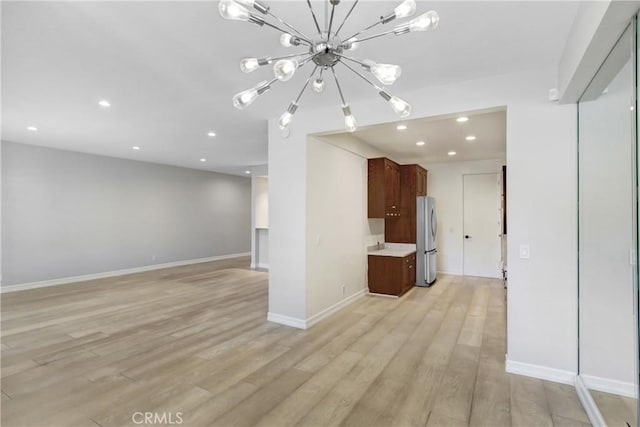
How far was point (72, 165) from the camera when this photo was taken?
646 centimetres

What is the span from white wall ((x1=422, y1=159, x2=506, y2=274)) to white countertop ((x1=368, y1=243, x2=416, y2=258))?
166cm

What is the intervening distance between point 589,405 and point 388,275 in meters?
3.33

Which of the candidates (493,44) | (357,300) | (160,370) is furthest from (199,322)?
(493,44)

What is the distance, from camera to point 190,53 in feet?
8.25

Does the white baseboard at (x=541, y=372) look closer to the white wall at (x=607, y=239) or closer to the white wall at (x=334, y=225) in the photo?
the white wall at (x=607, y=239)

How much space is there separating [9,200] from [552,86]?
834 cm

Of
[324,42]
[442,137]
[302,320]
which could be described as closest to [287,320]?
[302,320]

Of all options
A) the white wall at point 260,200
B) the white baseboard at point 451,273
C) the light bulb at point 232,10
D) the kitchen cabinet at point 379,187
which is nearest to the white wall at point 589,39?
the light bulb at point 232,10

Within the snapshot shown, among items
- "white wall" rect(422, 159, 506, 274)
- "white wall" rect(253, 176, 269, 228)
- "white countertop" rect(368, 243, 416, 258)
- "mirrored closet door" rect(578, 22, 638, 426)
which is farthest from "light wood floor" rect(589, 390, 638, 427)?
"white wall" rect(253, 176, 269, 228)

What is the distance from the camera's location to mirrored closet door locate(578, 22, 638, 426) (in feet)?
6.04

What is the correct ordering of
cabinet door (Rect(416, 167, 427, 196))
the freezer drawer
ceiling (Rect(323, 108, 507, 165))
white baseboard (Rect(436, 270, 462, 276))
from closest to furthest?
1. ceiling (Rect(323, 108, 507, 165))
2. the freezer drawer
3. cabinet door (Rect(416, 167, 427, 196))
4. white baseboard (Rect(436, 270, 462, 276))

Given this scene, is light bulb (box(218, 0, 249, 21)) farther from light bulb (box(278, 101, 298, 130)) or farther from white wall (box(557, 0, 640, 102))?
white wall (box(557, 0, 640, 102))

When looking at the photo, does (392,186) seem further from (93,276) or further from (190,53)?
(93,276)

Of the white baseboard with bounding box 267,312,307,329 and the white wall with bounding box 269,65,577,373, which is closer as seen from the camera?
the white wall with bounding box 269,65,577,373
